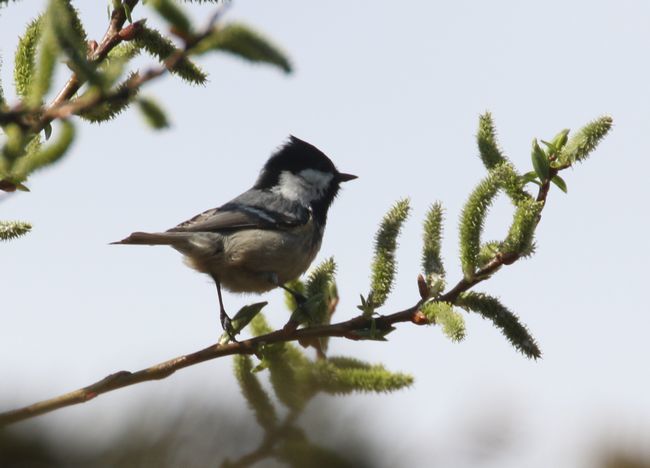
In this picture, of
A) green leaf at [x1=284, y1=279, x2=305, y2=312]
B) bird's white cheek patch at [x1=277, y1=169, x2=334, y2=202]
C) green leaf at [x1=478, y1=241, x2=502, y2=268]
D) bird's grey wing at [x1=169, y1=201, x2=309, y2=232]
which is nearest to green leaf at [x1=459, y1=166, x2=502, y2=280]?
green leaf at [x1=478, y1=241, x2=502, y2=268]

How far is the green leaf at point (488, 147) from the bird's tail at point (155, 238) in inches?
103

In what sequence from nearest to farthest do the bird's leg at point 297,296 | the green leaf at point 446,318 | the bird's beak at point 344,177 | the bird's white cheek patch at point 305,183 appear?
the green leaf at point 446,318, the bird's leg at point 297,296, the bird's white cheek patch at point 305,183, the bird's beak at point 344,177

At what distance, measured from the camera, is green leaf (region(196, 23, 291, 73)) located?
3.59ft

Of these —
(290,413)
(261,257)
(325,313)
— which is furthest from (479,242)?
(261,257)

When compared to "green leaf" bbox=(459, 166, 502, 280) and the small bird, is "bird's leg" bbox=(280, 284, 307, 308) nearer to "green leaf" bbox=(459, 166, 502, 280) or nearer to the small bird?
"green leaf" bbox=(459, 166, 502, 280)

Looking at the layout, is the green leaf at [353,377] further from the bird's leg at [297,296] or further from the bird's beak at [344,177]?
the bird's beak at [344,177]

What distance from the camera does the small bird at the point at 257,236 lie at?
5312 millimetres

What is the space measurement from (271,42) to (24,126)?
38cm

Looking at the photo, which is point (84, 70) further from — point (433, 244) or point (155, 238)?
point (155, 238)

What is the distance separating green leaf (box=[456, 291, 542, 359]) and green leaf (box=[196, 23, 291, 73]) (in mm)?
1327

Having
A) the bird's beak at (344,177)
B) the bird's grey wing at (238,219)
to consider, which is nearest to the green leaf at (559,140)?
the bird's grey wing at (238,219)

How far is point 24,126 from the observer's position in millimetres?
1165

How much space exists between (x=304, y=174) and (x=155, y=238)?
1641 mm

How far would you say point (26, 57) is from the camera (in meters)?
1.90
